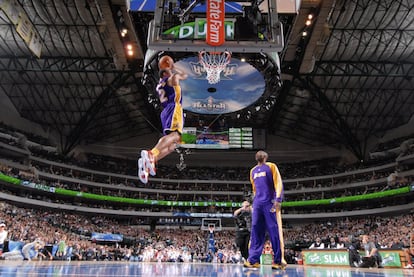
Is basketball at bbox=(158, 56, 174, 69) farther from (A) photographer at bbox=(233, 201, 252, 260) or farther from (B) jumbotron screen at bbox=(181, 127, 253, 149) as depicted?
(B) jumbotron screen at bbox=(181, 127, 253, 149)

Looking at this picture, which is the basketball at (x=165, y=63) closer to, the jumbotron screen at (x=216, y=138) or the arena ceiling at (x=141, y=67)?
the arena ceiling at (x=141, y=67)

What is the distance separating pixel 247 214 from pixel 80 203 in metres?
40.6

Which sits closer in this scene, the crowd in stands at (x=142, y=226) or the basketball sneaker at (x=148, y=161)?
the basketball sneaker at (x=148, y=161)

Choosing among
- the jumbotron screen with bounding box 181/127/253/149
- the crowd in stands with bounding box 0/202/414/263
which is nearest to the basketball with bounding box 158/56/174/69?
the crowd in stands with bounding box 0/202/414/263

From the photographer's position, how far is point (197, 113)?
1001 inches

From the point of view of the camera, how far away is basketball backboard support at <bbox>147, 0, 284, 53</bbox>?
841cm

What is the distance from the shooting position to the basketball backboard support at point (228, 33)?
8406 mm

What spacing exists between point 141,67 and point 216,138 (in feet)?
31.8

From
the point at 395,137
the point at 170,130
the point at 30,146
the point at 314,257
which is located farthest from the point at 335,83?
the point at 30,146

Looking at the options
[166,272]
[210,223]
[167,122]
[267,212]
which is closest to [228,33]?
[167,122]

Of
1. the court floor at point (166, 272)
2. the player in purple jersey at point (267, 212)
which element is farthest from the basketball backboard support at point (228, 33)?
the court floor at point (166, 272)

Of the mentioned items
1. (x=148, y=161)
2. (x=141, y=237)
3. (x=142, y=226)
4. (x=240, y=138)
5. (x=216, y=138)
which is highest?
(x=240, y=138)

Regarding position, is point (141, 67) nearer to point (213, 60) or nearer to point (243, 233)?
point (213, 60)

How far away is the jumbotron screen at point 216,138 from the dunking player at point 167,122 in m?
21.5
